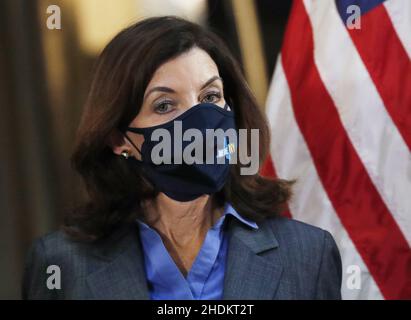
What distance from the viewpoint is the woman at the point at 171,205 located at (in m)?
1.23

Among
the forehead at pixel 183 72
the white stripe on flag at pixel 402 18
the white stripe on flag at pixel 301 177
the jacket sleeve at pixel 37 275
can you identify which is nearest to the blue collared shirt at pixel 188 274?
the jacket sleeve at pixel 37 275

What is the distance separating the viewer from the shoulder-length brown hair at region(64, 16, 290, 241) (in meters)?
1.23

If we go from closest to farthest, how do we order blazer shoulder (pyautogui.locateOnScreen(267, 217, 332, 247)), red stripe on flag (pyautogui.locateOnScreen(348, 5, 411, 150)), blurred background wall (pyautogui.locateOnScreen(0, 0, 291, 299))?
blazer shoulder (pyautogui.locateOnScreen(267, 217, 332, 247)) < red stripe on flag (pyautogui.locateOnScreen(348, 5, 411, 150)) < blurred background wall (pyautogui.locateOnScreen(0, 0, 291, 299))

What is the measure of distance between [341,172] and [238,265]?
22.3 inches

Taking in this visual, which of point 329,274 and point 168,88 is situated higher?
point 168,88

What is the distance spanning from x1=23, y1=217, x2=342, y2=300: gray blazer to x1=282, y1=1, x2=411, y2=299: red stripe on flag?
35 cm

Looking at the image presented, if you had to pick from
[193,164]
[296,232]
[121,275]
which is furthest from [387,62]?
[121,275]

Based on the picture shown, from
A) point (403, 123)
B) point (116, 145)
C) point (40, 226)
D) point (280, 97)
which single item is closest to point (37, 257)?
point (116, 145)

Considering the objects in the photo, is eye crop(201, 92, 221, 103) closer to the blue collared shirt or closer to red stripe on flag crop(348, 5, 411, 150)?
the blue collared shirt

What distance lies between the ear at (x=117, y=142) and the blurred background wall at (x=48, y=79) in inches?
18.1

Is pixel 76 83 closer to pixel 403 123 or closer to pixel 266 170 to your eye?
pixel 266 170

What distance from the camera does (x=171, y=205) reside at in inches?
51.8

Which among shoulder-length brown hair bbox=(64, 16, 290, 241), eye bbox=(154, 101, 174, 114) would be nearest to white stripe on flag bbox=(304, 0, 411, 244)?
shoulder-length brown hair bbox=(64, 16, 290, 241)

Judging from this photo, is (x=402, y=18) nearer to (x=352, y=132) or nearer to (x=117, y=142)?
(x=352, y=132)
